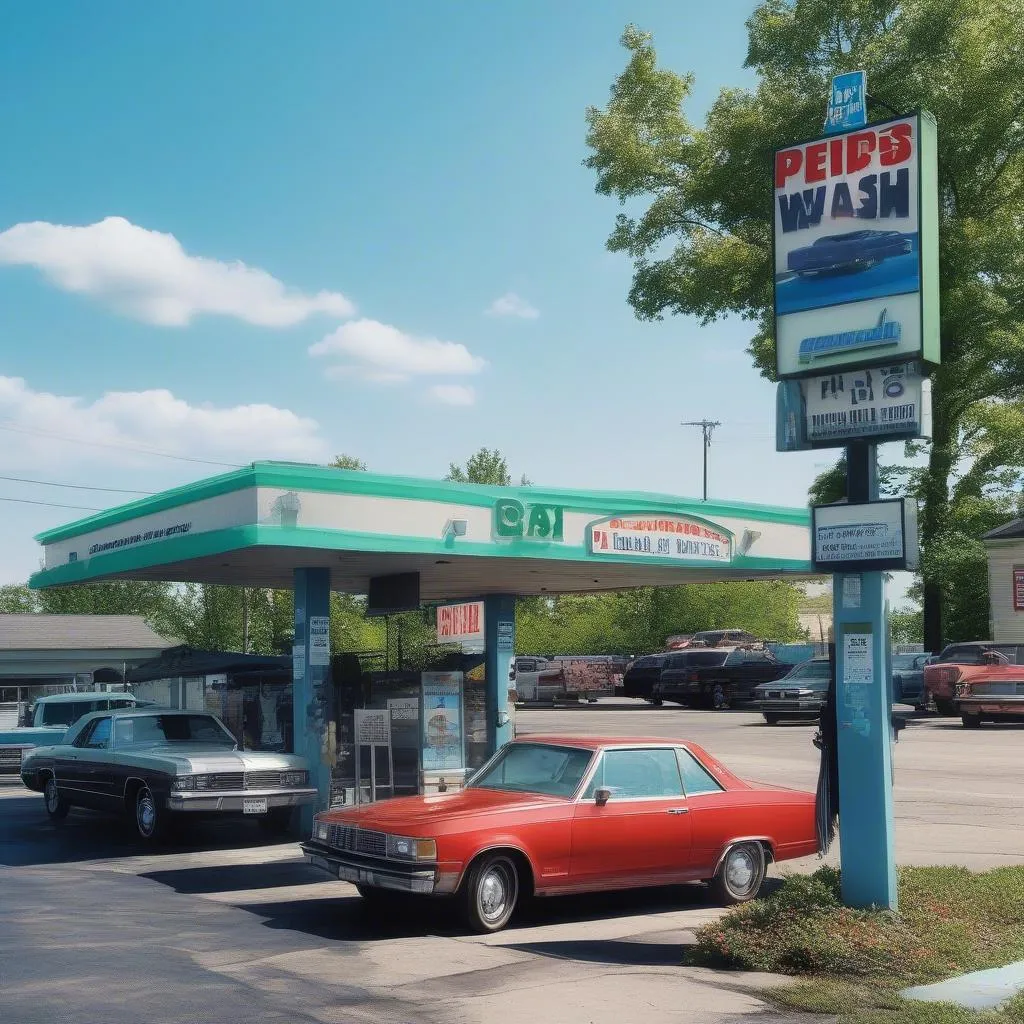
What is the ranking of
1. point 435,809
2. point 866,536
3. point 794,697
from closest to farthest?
point 866,536 → point 435,809 → point 794,697

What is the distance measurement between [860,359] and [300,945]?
577 centimetres

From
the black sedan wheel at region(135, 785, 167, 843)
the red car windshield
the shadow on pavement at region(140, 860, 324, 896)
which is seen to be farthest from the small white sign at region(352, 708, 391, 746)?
the red car windshield

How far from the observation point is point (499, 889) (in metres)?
10.1

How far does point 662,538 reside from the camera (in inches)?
693

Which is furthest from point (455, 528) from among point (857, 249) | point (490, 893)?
point (857, 249)

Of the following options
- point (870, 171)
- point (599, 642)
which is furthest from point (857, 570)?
point (599, 642)

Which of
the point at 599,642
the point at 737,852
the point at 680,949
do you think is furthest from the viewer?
the point at 599,642

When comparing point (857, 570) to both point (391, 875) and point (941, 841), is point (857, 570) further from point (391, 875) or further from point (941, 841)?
point (941, 841)

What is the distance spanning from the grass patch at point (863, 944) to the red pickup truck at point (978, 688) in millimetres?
22394

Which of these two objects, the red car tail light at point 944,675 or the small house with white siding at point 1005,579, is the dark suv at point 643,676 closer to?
the small house with white siding at point 1005,579

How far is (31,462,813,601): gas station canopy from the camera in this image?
14203mm

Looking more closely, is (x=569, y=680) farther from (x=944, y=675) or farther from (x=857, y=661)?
(x=857, y=661)

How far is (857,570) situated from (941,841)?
5910mm

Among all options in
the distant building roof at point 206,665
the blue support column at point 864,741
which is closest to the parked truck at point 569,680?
the distant building roof at point 206,665
